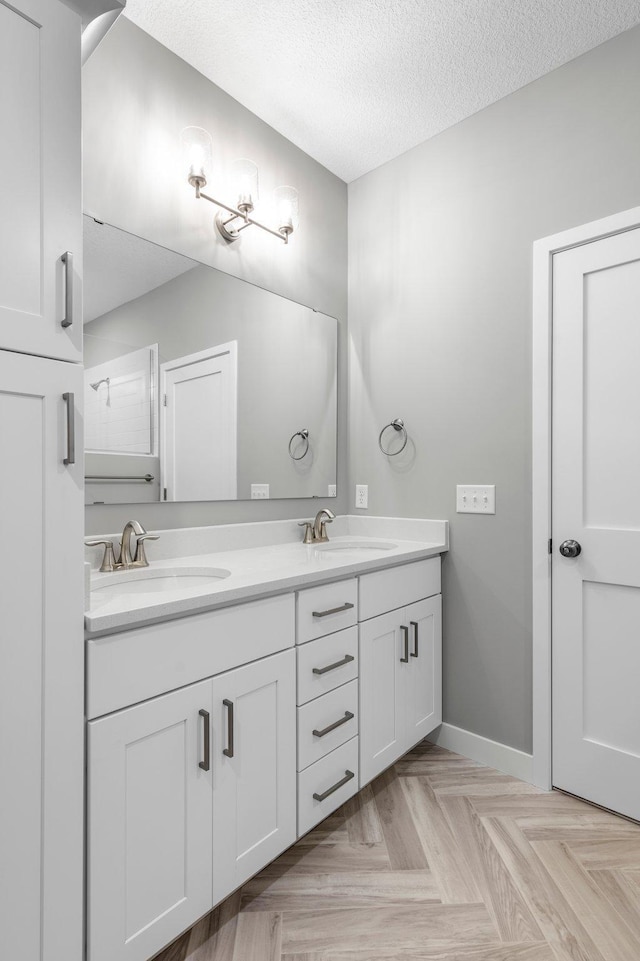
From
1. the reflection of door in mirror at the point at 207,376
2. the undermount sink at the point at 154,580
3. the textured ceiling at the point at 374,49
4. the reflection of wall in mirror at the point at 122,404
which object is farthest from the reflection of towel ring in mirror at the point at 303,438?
the textured ceiling at the point at 374,49

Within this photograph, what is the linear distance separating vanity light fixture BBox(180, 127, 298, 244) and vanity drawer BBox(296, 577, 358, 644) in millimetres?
1344

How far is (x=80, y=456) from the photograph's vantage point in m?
0.99

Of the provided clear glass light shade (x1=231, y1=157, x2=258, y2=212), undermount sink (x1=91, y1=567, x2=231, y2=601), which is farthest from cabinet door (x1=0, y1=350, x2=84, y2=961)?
clear glass light shade (x1=231, y1=157, x2=258, y2=212)

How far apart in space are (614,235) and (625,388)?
1.67 ft

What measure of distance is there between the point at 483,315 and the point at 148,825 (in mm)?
1952

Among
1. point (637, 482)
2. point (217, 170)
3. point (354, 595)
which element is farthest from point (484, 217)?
point (354, 595)

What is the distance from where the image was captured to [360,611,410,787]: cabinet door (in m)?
1.67

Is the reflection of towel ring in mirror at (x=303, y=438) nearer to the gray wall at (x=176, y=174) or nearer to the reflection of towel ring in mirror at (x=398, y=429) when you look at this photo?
the gray wall at (x=176, y=174)

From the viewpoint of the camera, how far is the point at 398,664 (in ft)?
6.06

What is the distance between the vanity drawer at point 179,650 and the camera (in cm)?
101

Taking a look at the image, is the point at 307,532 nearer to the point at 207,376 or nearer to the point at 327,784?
the point at 207,376

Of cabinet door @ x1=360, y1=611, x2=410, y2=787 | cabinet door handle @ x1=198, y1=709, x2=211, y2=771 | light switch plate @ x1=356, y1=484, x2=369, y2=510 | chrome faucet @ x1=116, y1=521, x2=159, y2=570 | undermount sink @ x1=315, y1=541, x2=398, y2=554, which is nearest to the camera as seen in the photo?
cabinet door handle @ x1=198, y1=709, x2=211, y2=771

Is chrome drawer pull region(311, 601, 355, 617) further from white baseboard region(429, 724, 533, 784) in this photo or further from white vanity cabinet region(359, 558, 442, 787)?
white baseboard region(429, 724, 533, 784)

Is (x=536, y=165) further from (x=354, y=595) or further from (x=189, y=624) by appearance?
(x=189, y=624)
